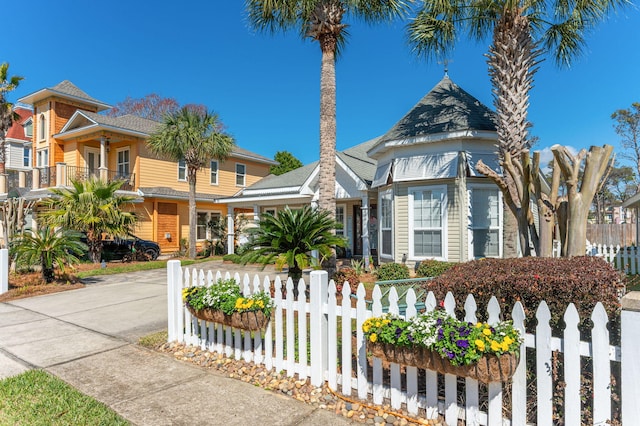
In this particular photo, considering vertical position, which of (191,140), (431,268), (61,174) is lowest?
(431,268)

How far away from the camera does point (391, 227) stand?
11977 mm

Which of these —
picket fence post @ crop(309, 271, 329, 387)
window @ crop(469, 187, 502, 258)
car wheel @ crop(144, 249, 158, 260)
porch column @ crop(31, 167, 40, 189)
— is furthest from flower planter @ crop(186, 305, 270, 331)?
porch column @ crop(31, 167, 40, 189)

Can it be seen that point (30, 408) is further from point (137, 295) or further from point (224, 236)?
point (224, 236)

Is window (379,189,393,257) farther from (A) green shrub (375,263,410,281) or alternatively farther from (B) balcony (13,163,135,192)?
(B) balcony (13,163,135,192)

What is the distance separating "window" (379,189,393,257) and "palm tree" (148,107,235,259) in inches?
362

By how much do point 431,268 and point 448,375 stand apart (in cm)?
728

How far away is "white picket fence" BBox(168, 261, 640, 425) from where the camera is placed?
2516 mm

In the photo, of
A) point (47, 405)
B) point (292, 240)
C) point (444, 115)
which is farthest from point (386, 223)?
point (47, 405)

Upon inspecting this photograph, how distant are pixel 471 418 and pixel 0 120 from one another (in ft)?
99.9

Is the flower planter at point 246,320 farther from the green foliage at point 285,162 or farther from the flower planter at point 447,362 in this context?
the green foliage at point 285,162

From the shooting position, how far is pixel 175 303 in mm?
5266

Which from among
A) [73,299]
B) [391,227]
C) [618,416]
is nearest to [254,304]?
[618,416]

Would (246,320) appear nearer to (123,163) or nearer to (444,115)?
(444,115)

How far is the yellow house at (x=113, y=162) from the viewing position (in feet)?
65.3
